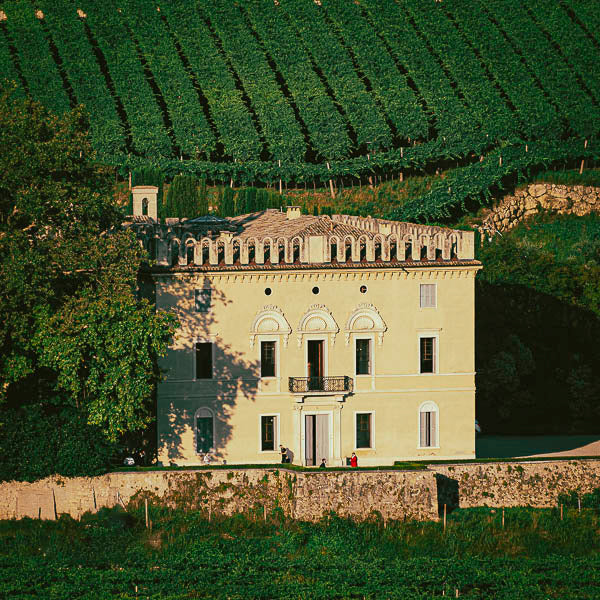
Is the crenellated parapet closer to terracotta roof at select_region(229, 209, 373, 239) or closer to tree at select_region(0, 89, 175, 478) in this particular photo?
terracotta roof at select_region(229, 209, 373, 239)

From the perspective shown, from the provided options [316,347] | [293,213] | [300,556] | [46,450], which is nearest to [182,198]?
[293,213]

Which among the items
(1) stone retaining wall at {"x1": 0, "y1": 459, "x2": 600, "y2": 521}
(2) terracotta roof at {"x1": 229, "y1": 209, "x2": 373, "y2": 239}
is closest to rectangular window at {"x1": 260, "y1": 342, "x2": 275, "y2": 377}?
(2) terracotta roof at {"x1": 229, "y1": 209, "x2": 373, "y2": 239}

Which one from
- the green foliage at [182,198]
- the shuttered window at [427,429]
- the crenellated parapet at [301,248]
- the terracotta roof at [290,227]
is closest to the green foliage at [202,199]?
the green foliage at [182,198]

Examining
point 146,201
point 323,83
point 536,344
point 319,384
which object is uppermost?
point 323,83

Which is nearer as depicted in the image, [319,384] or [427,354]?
[319,384]

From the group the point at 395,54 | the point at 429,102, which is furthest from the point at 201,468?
the point at 395,54

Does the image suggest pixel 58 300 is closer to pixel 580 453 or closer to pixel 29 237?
pixel 29 237

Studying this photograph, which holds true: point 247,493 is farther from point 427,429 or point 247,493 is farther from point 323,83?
point 323,83
